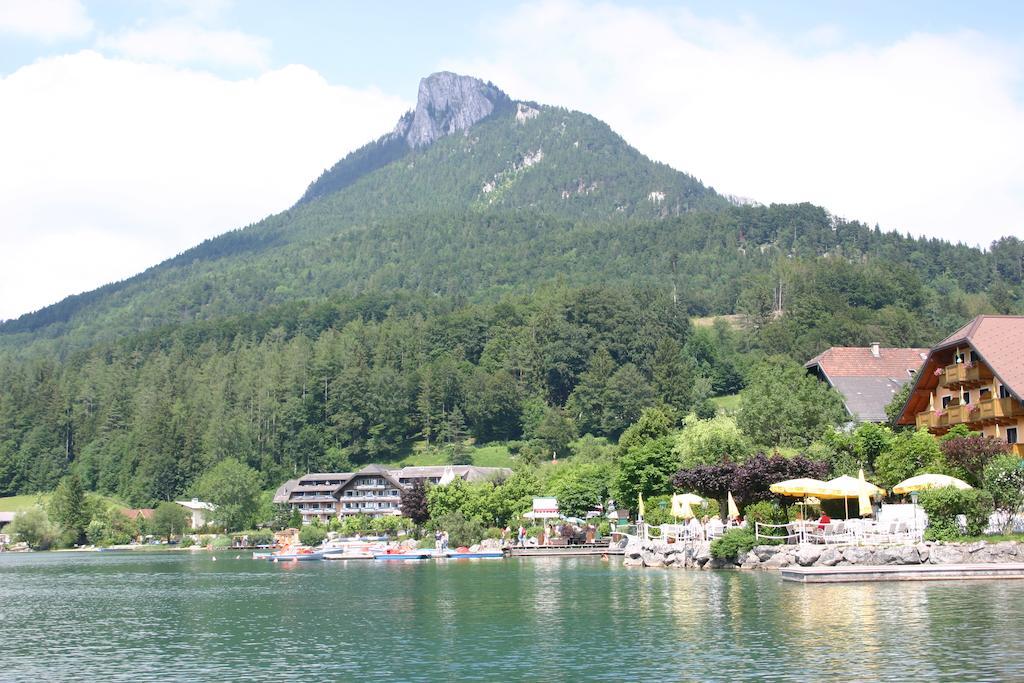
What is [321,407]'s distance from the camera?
7008 inches

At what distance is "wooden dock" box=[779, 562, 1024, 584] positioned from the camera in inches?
1652

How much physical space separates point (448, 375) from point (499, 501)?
7599 centimetres

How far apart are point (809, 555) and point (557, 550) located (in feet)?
131

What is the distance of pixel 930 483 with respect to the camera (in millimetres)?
47938

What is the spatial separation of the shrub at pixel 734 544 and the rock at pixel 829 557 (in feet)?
23.5

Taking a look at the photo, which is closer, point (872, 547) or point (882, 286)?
point (872, 547)

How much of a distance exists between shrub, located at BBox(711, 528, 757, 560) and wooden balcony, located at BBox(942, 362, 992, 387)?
15.5m

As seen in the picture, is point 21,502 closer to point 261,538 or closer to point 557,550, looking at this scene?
point 261,538

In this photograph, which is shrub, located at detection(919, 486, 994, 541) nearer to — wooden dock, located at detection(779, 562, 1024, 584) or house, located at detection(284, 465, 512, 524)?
wooden dock, located at detection(779, 562, 1024, 584)

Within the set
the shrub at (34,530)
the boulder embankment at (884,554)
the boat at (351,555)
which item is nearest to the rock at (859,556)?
the boulder embankment at (884,554)

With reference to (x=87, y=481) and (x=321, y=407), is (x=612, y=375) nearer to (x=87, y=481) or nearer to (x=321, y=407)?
(x=321, y=407)

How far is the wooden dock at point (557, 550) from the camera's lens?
271ft

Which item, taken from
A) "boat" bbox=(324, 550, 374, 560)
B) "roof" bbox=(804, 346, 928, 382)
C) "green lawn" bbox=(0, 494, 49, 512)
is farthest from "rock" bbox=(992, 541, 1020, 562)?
"green lawn" bbox=(0, 494, 49, 512)

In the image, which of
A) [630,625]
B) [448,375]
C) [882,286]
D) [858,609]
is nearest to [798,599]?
[858,609]
